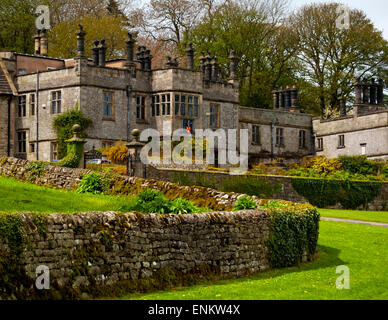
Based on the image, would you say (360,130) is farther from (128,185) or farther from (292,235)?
(292,235)

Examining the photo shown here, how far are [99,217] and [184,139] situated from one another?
33.4 meters

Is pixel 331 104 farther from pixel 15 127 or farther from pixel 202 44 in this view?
pixel 15 127

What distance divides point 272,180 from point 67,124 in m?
14.0

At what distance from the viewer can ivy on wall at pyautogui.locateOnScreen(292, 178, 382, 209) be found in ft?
136

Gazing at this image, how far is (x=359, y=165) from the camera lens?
5353cm

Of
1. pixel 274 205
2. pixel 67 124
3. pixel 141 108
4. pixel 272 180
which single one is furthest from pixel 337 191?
pixel 274 205

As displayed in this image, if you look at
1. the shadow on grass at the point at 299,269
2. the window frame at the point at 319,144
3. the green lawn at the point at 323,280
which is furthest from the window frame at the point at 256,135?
the shadow on grass at the point at 299,269

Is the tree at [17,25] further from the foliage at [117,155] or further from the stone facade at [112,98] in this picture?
the foliage at [117,155]

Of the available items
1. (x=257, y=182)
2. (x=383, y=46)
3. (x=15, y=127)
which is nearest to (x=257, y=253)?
(x=257, y=182)

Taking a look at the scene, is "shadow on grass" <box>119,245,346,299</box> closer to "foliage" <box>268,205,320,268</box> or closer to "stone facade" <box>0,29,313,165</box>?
"foliage" <box>268,205,320,268</box>

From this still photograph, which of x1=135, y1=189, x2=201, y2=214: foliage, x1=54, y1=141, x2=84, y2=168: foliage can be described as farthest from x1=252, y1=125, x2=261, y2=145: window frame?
x1=135, y1=189, x2=201, y2=214: foliage

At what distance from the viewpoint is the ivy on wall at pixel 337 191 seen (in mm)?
41469

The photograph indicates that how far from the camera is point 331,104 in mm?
72500

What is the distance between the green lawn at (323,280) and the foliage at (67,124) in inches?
917
